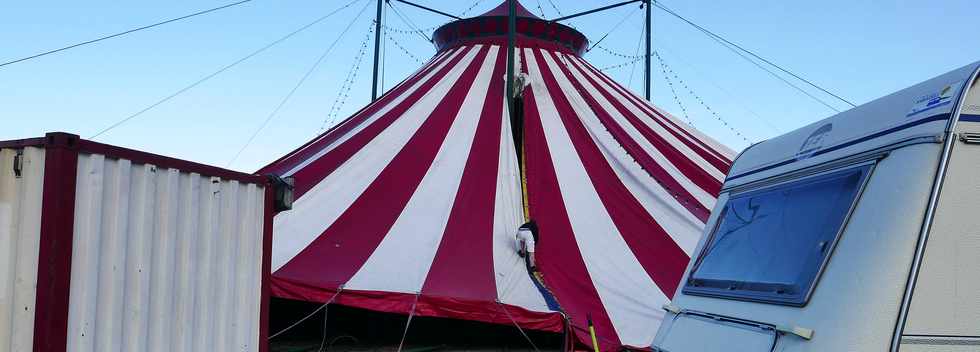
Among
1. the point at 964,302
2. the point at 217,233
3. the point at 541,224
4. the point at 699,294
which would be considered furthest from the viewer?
the point at 541,224

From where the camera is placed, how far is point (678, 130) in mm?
9016

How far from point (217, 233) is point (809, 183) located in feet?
8.36

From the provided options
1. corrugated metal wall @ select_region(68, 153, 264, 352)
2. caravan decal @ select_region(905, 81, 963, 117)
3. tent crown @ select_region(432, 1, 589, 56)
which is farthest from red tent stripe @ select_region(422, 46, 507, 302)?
caravan decal @ select_region(905, 81, 963, 117)

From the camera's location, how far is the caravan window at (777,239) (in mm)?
2381

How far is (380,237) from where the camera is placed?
20.6 feet

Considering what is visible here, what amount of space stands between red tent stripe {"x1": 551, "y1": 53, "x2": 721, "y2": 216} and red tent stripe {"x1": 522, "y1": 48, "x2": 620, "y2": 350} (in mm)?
893

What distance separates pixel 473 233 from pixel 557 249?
2.23 ft

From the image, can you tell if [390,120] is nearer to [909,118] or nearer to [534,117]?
[534,117]

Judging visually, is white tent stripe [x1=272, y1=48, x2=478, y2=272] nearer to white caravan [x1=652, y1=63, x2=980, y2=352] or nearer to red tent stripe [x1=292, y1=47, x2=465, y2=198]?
red tent stripe [x1=292, y1=47, x2=465, y2=198]

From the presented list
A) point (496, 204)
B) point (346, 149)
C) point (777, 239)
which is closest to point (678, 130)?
point (496, 204)

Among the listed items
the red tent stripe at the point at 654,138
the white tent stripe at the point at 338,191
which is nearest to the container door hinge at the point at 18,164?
the white tent stripe at the point at 338,191

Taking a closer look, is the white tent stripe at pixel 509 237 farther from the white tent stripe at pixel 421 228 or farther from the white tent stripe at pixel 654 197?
the white tent stripe at pixel 654 197

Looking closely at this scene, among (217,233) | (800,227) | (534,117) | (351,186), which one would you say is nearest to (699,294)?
(800,227)

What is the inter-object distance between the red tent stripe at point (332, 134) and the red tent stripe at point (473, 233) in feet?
4.16
